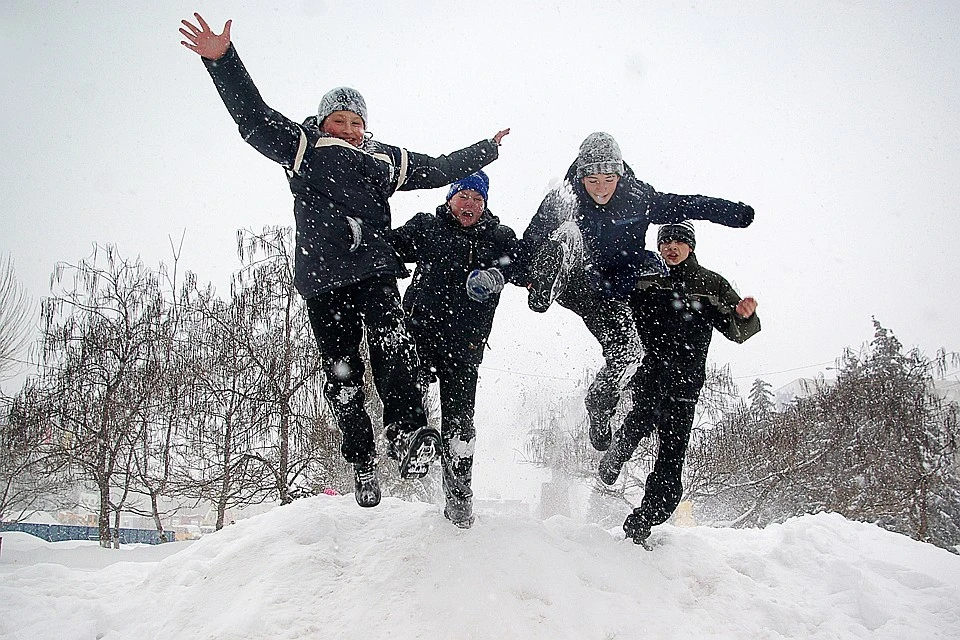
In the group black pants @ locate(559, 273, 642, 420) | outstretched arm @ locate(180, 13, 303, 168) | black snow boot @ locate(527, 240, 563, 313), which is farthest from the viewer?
black pants @ locate(559, 273, 642, 420)

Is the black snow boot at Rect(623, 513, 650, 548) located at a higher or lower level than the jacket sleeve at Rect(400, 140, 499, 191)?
lower

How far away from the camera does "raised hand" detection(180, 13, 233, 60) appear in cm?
293

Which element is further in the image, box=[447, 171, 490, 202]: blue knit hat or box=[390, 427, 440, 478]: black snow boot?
box=[447, 171, 490, 202]: blue knit hat

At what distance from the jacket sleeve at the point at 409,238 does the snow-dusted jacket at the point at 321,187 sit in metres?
0.33

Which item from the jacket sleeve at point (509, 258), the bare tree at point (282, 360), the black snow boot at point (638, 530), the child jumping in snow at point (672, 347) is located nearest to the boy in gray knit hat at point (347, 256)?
the jacket sleeve at point (509, 258)

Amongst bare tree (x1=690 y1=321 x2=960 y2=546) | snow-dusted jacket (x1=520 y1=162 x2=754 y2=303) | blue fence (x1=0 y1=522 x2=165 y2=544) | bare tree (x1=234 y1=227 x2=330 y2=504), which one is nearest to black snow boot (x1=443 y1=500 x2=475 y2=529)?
snow-dusted jacket (x1=520 y1=162 x2=754 y2=303)

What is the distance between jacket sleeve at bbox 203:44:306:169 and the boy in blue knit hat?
2.62ft

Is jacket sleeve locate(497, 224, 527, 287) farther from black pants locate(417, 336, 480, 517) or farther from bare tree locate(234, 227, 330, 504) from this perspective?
bare tree locate(234, 227, 330, 504)

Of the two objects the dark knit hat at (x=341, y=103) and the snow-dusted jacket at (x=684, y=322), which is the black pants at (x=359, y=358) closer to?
the dark knit hat at (x=341, y=103)

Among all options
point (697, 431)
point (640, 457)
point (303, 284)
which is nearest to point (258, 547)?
point (303, 284)

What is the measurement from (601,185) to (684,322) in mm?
1081

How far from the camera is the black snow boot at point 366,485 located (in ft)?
11.2

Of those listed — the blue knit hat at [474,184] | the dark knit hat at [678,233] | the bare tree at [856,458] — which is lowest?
the bare tree at [856,458]

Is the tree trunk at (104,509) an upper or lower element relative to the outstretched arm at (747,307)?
lower
